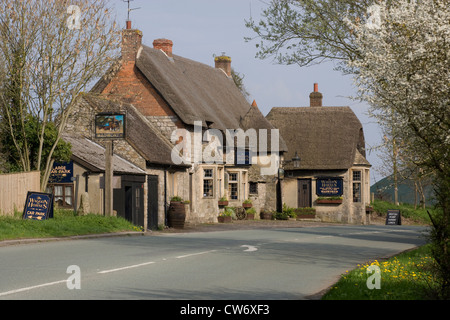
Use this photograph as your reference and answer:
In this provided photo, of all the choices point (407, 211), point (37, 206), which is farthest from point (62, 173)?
point (407, 211)

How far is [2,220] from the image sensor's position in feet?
75.9

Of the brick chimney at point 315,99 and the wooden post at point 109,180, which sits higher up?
the brick chimney at point 315,99

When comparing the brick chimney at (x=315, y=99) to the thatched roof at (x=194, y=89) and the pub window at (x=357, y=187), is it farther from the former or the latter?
the pub window at (x=357, y=187)

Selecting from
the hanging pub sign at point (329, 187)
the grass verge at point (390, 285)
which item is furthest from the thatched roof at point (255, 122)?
the grass verge at point (390, 285)

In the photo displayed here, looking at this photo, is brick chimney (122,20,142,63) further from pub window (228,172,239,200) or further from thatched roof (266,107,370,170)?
thatched roof (266,107,370,170)

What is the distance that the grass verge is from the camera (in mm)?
9750

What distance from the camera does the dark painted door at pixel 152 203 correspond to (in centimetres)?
3316

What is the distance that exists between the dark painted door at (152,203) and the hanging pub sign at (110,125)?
4.84 metres

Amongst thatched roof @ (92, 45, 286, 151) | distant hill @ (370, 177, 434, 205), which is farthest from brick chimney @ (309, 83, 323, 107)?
distant hill @ (370, 177, 434, 205)

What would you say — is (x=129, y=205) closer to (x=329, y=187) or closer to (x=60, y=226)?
(x=60, y=226)

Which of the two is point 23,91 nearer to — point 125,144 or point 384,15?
point 125,144

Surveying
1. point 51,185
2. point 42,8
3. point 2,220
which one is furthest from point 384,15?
point 51,185

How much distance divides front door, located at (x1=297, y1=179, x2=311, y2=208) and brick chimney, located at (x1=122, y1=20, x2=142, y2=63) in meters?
17.8

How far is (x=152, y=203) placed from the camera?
110 feet
